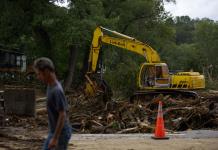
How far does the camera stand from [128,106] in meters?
22.6

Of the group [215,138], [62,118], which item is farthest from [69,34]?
[62,118]

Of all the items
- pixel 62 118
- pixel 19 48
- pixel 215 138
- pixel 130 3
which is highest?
pixel 130 3

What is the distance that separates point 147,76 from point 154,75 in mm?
636

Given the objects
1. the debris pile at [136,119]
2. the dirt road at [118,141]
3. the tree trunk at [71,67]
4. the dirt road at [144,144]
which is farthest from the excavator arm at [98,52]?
the tree trunk at [71,67]

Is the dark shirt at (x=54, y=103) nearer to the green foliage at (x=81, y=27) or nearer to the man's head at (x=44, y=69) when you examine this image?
the man's head at (x=44, y=69)

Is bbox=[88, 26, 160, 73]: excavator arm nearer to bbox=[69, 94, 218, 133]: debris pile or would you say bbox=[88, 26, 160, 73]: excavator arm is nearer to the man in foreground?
bbox=[69, 94, 218, 133]: debris pile

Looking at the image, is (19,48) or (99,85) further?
(19,48)

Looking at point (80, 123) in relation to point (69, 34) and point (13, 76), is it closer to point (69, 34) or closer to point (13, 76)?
point (69, 34)

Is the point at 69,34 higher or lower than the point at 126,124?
higher

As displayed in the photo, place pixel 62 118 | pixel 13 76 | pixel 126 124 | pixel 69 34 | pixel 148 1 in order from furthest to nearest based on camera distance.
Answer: pixel 148 1, pixel 13 76, pixel 69 34, pixel 126 124, pixel 62 118

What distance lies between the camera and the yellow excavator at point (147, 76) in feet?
91.7

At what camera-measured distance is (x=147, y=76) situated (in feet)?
96.9

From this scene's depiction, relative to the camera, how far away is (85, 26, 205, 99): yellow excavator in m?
27.9

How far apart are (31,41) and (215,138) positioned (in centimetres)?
3453
